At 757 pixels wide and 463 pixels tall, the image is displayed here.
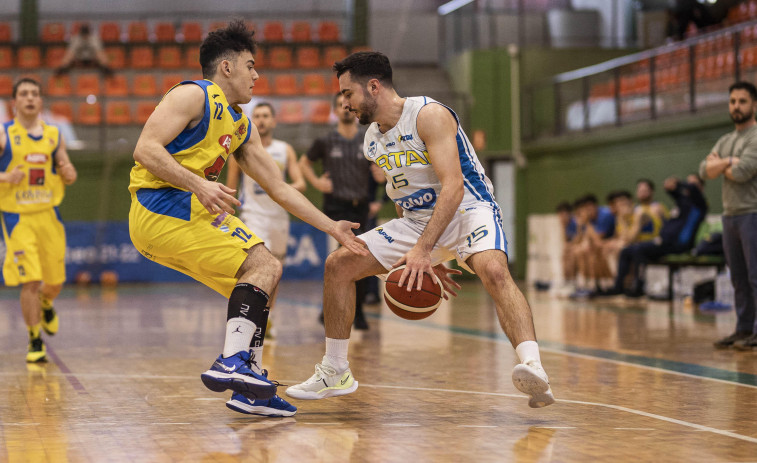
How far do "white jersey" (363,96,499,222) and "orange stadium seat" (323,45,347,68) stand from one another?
16913 millimetres

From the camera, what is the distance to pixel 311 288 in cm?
1744

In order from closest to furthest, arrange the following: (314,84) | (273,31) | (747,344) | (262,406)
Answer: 1. (262,406)
2. (747,344)
3. (314,84)
4. (273,31)

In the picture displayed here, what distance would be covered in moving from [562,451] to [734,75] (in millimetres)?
10813

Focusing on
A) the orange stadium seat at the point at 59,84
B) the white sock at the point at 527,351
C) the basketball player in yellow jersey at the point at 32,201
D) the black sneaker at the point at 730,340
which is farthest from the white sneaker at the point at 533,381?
the orange stadium seat at the point at 59,84

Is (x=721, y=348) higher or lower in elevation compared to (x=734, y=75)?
Answer: lower

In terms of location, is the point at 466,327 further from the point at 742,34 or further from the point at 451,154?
the point at 742,34

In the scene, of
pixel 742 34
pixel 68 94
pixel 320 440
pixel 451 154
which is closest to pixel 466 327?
pixel 451 154

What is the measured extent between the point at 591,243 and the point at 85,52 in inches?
453

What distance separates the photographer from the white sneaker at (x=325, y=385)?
5.16 meters

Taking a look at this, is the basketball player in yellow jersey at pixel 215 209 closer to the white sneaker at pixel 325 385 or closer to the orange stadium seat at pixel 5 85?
the white sneaker at pixel 325 385

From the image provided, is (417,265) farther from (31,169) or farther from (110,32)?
(110,32)

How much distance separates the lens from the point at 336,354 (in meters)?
5.19

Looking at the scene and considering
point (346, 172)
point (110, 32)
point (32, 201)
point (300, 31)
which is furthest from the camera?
point (300, 31)

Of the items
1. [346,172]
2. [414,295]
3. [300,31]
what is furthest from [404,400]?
[300,31]
